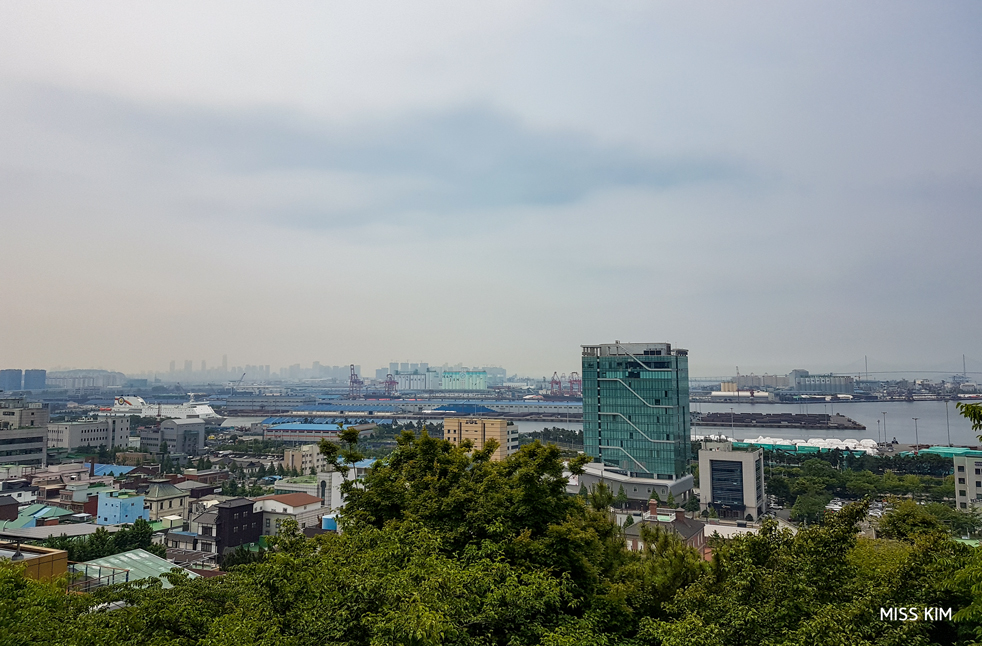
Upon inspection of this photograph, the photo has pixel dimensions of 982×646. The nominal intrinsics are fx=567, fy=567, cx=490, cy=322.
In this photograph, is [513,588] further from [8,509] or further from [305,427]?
[305,427]

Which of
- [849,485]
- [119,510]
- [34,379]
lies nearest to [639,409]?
[849,485]

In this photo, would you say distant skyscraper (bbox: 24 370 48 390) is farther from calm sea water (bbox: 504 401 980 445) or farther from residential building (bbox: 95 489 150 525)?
residential building (bbox: 95 489 150 525)

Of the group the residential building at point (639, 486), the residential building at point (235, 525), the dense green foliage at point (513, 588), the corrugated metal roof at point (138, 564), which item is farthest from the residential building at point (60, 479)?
the dense green foliage at point (513, 588)

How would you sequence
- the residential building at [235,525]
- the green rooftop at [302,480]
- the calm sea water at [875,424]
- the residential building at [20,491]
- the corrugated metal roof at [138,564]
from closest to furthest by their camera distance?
the corrugated metal roof at [138,564]
the residential building at [235,525]
the residential building at [20,491]
the green rooftop at [302,480]
the calm sea water at [875,424]

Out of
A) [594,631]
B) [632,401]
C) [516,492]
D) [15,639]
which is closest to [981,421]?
[594,631]

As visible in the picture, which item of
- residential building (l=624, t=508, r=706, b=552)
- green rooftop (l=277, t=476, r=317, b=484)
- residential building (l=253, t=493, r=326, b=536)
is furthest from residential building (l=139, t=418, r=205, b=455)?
residential building (l=624, t=508, r=706, b=552)

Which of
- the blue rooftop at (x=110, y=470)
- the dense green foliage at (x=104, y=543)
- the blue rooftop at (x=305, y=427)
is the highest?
the dense green foliage at (x=104, y=543)

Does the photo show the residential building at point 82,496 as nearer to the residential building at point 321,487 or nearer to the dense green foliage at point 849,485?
the residential building at point 321,487
